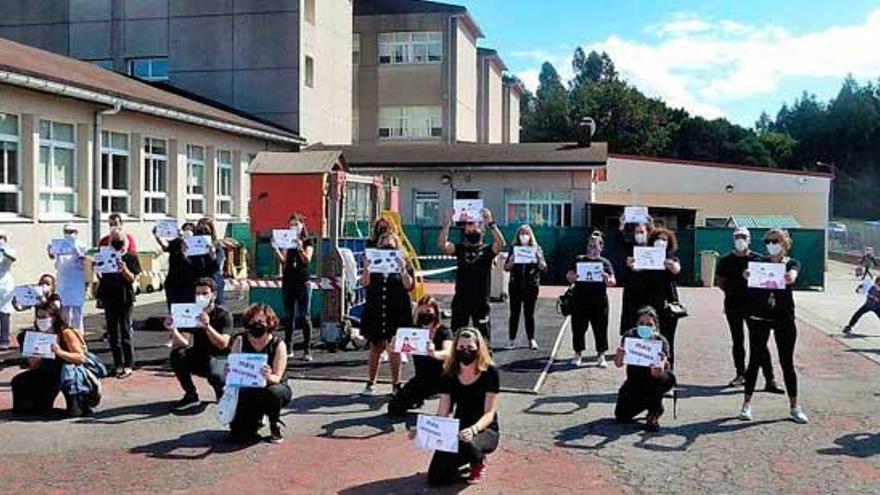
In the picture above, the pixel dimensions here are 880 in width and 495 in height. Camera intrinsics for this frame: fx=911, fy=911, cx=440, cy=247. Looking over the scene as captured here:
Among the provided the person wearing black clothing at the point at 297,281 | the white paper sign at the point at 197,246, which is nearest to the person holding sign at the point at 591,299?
the person wearing black clothing at the point at 297,281

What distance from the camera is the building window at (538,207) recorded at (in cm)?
3155

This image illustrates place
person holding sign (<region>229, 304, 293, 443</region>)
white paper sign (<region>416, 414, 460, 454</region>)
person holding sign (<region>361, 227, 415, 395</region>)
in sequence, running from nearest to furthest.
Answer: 1. white paper sign (<region>416, 414, 460, 454</region>)
2. person holding sign (<region>229, 304, 293, 443</region>)
3. person holding sign (<region>361, 227, 415, 395</region>)

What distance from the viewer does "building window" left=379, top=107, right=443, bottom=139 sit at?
48.0 m

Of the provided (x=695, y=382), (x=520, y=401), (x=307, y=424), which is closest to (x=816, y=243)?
(x=695, y=382)

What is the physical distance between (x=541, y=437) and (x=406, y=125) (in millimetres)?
41123

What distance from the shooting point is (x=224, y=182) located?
28.0 metres

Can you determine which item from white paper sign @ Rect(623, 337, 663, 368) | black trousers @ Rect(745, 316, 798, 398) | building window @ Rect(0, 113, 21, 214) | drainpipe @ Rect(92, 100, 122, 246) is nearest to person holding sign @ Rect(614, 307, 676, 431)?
white paper sign @ Rect(623, 337, 663, 368)

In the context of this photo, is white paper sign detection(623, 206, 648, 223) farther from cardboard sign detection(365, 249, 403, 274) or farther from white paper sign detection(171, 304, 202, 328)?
white paper sign detection(171, 304, 202, 328)

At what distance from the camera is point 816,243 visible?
2700cm

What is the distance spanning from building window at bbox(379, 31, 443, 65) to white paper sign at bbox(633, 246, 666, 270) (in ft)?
127

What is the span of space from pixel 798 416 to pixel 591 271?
3607 mm

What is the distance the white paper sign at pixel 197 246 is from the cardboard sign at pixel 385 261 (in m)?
3.01

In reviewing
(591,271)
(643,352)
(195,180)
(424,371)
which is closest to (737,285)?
(591,271)

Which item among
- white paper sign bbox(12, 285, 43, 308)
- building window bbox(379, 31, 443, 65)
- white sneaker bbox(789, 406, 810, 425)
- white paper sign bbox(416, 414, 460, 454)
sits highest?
building window bbox(379, 31, 443, 65)
